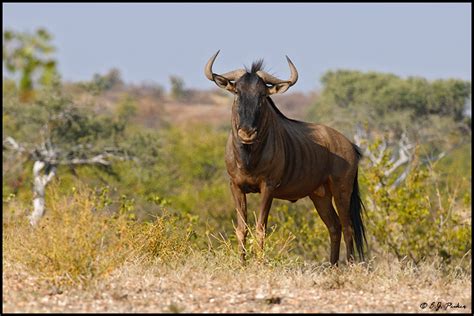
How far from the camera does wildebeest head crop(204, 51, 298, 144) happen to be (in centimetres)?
993

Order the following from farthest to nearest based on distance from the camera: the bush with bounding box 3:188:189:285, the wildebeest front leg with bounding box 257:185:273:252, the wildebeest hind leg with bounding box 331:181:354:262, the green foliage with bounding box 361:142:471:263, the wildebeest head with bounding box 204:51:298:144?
the green foliage with bounding box 361:142:471:263 < the wildebeest hind leg with bounding box 331:181:354:262 < the wildebeest front leg with bounding box 257:185:273:252 < the wildebeest head with bounding box 204:51:298:144 < the bush with bounding box 3:188:189:285

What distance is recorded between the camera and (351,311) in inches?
282

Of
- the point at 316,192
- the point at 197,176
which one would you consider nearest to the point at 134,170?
the point at 197,176

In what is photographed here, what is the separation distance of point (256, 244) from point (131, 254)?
4.94 ft

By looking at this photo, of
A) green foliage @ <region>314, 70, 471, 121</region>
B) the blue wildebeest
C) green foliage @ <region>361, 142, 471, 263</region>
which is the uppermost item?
green foliage @ <region>314, 70, 471, 121</region>

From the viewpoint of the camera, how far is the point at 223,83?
10.5 m

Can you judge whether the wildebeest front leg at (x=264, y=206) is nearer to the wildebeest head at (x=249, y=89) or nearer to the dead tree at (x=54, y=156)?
the wildebeest head at (x=249, y=89)

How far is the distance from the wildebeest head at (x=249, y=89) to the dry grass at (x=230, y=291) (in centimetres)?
152

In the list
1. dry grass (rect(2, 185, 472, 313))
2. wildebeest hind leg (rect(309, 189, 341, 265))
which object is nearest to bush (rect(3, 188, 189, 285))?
dry grass (rect(2, 185, 472, 313))

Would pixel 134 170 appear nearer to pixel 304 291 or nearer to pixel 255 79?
pixel 255 79

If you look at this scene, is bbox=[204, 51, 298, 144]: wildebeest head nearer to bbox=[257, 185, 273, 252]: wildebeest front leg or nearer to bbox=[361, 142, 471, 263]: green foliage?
bbox=[257, 185, 273, 252]: wildebeest front leg

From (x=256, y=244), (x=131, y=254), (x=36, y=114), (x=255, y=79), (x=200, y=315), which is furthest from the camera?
(x=36, y=114)

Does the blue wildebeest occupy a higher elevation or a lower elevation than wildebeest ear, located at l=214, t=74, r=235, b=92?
lower

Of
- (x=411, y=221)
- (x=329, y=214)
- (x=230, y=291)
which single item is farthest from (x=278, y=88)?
(x=411, y=221)
